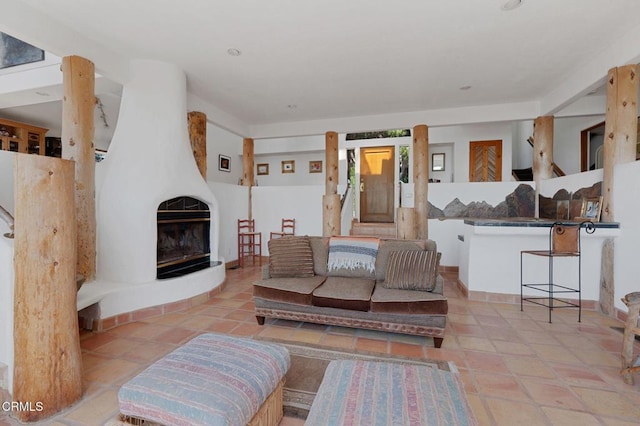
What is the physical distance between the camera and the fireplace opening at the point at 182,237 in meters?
3.54

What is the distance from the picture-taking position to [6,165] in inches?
105

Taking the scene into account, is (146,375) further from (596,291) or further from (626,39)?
(626,39)

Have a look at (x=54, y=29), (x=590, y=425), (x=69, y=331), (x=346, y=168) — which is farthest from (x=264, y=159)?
(x=590, y=425)

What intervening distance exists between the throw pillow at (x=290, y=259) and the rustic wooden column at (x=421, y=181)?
2737mm

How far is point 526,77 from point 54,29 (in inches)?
212

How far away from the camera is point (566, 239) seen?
3.04m

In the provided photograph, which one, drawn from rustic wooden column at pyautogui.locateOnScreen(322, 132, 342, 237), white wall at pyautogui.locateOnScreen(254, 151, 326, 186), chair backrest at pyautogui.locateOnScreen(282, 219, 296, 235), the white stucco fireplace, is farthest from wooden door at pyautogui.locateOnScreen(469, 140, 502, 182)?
the white stucco fireplace

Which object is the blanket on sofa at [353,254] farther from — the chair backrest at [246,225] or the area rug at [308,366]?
the chair backrest at [246,225]

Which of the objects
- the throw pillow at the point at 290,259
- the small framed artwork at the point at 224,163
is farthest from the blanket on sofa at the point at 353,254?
the small framed artwork at the point at 224,163

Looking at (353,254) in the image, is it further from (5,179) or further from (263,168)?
(263,168)

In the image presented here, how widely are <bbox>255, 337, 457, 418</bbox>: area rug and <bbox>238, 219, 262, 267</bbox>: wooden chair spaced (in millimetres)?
3518

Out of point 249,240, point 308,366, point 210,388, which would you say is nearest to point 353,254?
point 308,366

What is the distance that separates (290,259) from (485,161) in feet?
19.1

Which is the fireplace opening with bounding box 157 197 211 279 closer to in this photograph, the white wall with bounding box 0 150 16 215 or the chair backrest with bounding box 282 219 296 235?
the white wall with bounding box 0 150 16 215
